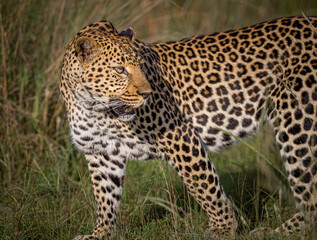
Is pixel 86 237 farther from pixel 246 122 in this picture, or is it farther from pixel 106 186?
pixel 246 122

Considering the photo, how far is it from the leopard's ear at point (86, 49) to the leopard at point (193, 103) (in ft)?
0.04

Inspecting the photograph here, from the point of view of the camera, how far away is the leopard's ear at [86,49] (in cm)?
499

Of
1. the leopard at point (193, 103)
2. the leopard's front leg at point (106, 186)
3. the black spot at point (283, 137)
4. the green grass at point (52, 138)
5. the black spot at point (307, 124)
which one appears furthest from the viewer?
the green grass at point (52, 138)

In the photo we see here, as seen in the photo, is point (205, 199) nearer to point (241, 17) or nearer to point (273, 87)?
point (273, 87)

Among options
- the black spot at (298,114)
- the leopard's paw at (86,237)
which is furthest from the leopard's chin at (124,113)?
the black spot at (298,114)

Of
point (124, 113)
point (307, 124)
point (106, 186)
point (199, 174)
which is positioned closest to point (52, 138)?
point (106, 186)

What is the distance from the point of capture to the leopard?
5.12 meters

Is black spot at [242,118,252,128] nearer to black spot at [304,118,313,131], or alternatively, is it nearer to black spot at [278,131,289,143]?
black spot at [278,131,289,143]

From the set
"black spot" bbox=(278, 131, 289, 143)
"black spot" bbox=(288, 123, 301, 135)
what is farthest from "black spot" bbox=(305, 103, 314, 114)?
"black spot" bbox=(278, 131, 289, 143)

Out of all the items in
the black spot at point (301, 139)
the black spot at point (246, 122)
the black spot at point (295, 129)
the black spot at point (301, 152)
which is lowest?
the black spot at point (301, 152)

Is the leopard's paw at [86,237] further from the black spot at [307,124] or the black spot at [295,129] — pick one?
the black spot at [307,124]

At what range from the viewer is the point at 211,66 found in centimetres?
604

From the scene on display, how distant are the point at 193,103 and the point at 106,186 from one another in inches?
60.6

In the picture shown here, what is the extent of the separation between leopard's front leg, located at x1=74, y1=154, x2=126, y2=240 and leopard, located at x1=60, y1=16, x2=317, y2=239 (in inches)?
0.5
